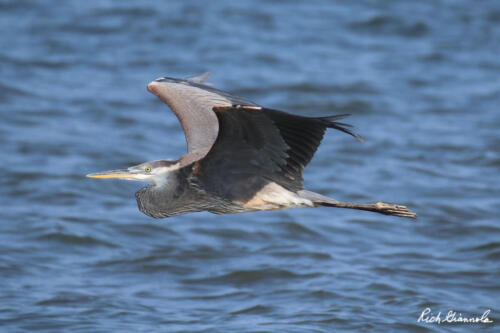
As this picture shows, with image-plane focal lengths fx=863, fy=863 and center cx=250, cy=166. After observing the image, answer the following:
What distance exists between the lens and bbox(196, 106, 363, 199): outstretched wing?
5066 millimetres

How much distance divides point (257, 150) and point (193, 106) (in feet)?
4.00

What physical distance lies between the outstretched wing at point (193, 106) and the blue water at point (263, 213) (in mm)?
1460

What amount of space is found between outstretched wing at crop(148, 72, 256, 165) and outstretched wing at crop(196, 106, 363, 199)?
2.14ft

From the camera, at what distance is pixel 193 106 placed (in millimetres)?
6613

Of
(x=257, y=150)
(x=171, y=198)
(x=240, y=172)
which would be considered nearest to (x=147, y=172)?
(x=171, y=198)

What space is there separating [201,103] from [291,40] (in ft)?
27.3

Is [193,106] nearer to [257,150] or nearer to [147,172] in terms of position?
[147,172]

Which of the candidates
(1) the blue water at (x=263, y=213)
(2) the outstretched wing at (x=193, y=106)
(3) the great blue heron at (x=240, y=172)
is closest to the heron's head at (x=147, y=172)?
(3) the great blue heron at (x=240, y=172)
